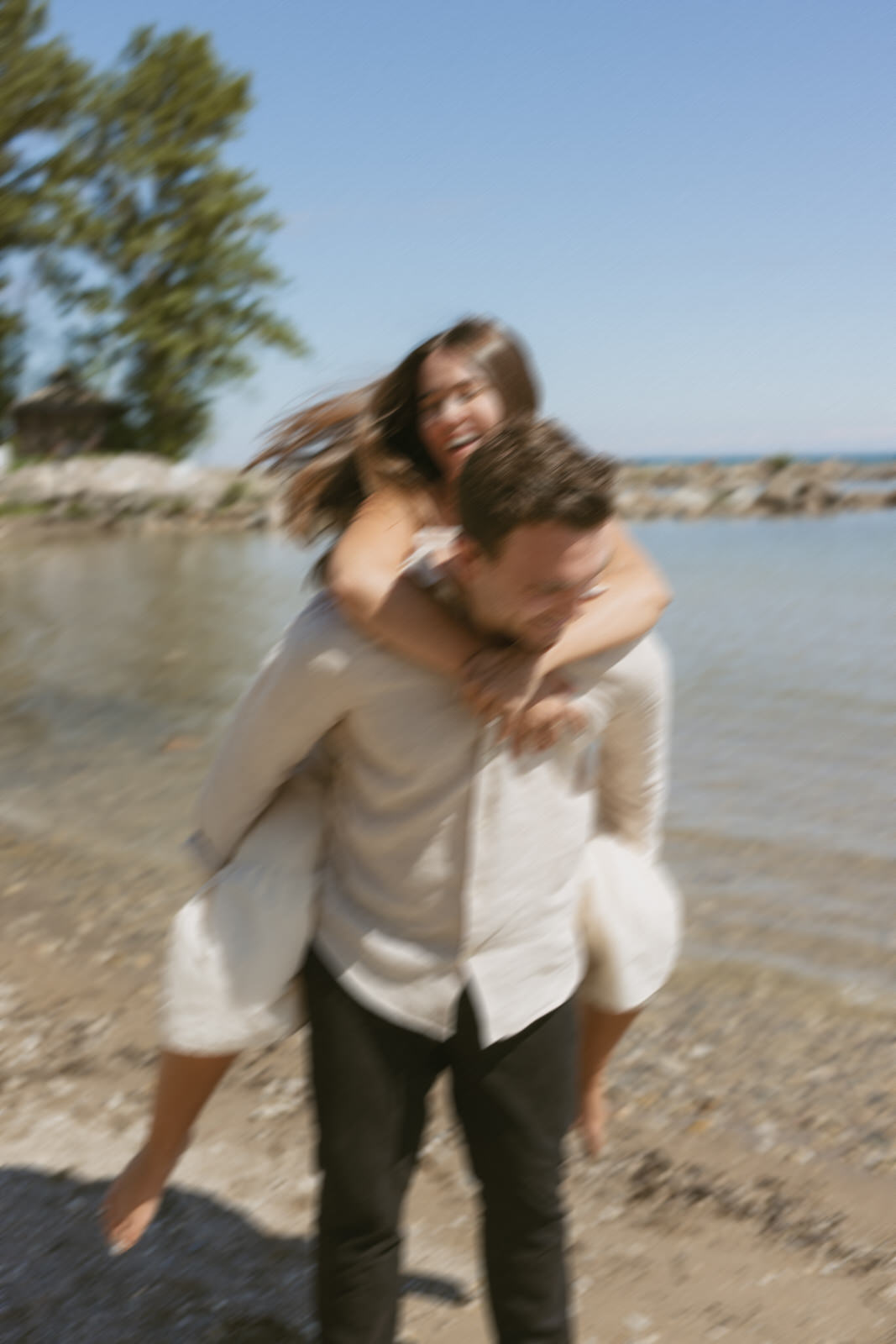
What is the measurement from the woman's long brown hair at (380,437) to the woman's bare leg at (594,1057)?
35.7 inches

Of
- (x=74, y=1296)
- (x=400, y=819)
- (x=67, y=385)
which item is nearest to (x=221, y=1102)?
(x=74, y=1296)

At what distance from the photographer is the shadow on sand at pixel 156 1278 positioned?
2482 millimetres

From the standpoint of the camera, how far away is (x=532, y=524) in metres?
1.69

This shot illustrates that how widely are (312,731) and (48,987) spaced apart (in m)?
2.57

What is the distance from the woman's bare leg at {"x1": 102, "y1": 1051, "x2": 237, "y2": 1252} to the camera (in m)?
2.06

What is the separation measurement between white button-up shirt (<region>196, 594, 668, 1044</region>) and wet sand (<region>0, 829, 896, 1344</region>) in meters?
0.95

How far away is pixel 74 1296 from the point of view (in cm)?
258

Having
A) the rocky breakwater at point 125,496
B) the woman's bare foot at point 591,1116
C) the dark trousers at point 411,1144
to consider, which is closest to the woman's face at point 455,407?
the dark trousers at point 411,1144

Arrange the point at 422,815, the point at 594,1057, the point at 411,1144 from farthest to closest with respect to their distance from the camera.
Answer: the point at 594,1057, the point at 411,1144, the point at 422,815

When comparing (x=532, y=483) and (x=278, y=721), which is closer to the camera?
(x=532, y=483)

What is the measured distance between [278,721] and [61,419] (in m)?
36.8

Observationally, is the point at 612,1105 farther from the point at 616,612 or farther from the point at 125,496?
the point at 125,496

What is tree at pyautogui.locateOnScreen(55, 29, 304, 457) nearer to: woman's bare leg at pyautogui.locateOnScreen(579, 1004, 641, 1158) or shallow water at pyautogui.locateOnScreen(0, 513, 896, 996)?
shallow water at pyautogui.locateOnScreen(0, 513, 896, 996)

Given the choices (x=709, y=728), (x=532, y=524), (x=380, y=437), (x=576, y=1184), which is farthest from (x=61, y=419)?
(x=532, y=524)
